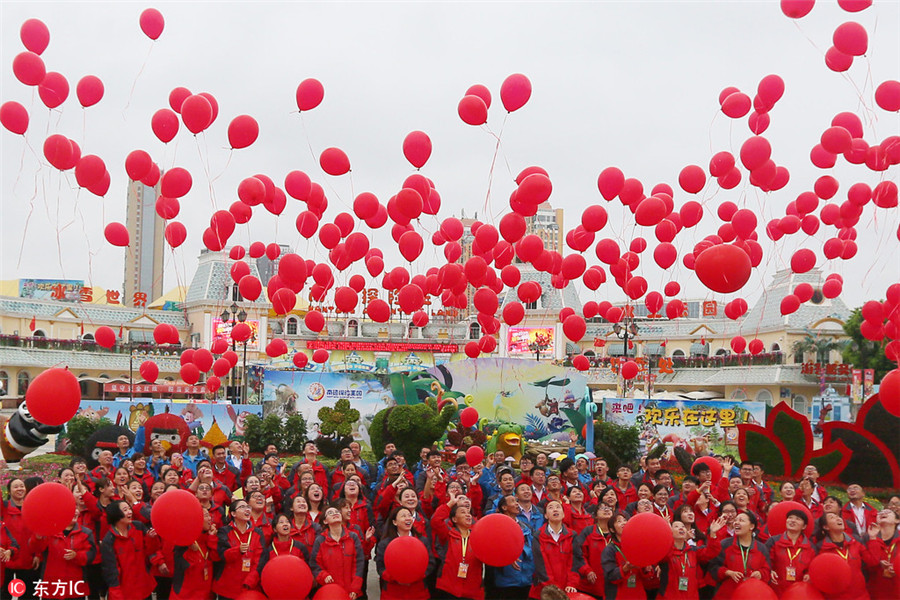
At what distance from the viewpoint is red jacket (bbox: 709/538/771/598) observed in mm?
6066

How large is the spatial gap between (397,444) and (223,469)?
692 centimetres

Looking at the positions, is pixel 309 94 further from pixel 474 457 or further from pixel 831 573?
pixel 831 573

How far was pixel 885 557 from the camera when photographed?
20.7 ft

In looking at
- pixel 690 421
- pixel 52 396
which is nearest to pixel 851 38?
pixel 52 396

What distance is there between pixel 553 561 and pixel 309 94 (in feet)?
19.4

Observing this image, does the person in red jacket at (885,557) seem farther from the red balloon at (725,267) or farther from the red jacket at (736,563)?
the red balloon at (725,267)

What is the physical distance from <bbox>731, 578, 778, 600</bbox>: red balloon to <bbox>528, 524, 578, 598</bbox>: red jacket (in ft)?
3.85

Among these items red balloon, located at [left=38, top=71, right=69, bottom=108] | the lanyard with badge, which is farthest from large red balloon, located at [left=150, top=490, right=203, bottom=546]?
red balloon, located at [left=38, top=71, right=69, bottom=108]

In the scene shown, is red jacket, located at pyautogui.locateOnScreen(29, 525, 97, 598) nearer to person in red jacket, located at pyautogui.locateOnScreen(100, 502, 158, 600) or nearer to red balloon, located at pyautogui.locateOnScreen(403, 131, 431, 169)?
person in red jacket, located at pyautogui.locateOnScreen(100, 502, 158, 600)

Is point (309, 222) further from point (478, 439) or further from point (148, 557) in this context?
point (478, 439)

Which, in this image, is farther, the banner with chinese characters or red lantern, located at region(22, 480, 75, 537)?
the banner with chinese characters

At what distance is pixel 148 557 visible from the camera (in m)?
6.25

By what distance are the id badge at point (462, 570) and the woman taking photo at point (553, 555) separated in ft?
1.72

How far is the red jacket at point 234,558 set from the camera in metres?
6.09
